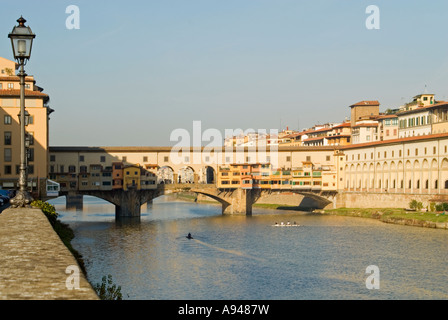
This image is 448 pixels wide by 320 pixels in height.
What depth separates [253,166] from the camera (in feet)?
317

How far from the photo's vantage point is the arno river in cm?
3309

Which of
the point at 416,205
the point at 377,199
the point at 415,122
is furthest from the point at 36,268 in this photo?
the point at 415,122

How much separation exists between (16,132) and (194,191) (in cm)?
3062

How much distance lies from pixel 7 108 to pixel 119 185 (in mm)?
21591

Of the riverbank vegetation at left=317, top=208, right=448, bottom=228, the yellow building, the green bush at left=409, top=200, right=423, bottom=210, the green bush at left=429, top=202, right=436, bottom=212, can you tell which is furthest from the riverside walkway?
the green bush at left=409, top=200, right=423, bottom=210

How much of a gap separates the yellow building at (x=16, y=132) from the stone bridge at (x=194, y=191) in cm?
1131

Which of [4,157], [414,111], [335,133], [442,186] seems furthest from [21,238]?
[335,133]

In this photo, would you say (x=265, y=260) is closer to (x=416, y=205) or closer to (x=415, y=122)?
(x=416, y=205)

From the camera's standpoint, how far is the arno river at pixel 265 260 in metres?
33.1

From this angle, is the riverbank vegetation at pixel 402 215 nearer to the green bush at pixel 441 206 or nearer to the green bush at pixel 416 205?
the green bush at pixel 416 205

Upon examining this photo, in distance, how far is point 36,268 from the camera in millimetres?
10672

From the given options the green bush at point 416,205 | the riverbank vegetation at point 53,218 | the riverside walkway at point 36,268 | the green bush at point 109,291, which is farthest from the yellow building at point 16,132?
the riverside walkway at point 36,268

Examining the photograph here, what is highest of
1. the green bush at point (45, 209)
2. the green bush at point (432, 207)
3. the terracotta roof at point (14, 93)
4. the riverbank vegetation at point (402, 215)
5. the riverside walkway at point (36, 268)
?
the terracotta roof at point (14, 93)
